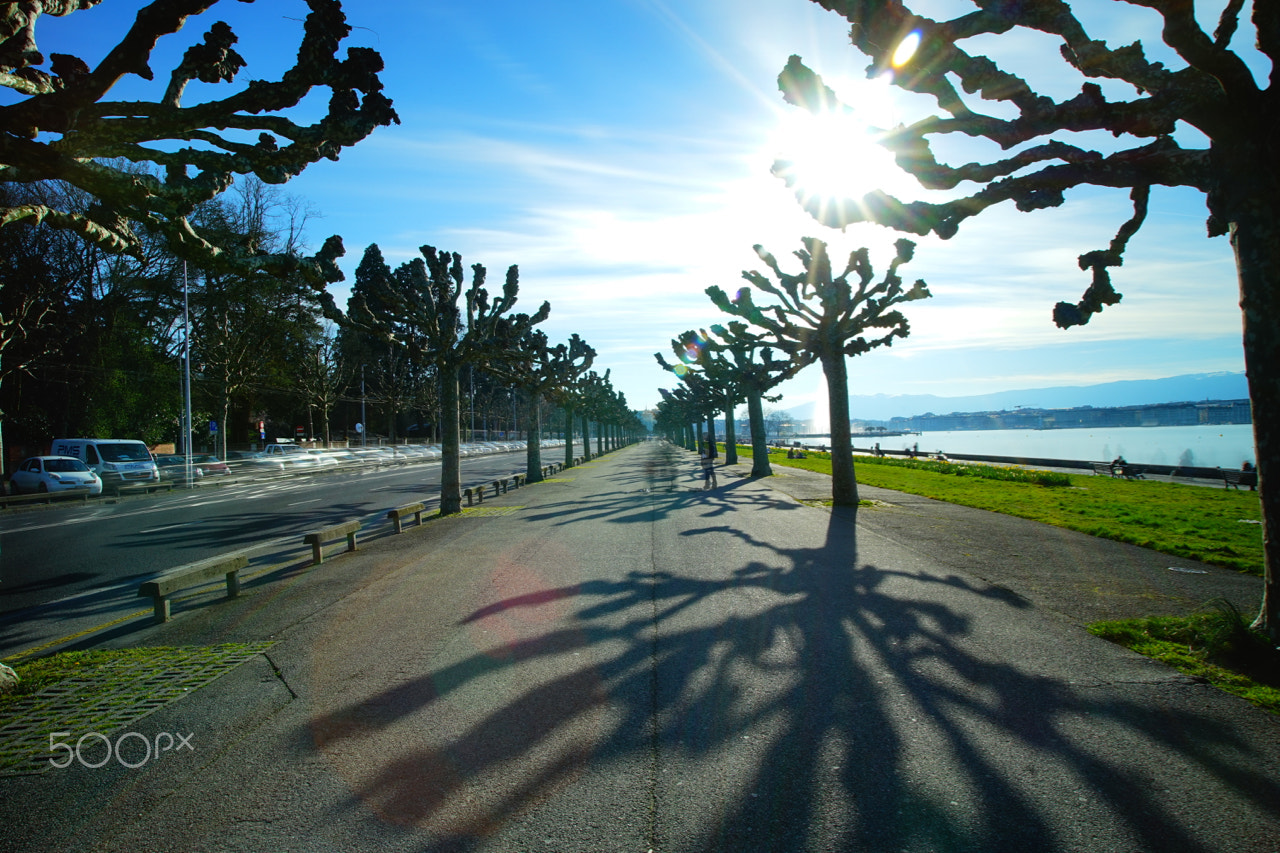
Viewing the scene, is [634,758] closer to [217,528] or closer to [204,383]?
[217,528]

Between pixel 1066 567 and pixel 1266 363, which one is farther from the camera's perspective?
pixel 1066 567

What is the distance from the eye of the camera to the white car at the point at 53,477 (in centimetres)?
2481

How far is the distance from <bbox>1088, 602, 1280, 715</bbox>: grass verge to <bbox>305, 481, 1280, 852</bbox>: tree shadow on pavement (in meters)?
0.77

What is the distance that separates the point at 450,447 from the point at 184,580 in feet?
32.5

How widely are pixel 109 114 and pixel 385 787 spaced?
562cm

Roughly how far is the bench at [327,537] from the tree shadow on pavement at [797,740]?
499cm

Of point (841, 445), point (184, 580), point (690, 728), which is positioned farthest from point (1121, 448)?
point (184, 580)

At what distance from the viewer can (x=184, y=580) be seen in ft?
24.6

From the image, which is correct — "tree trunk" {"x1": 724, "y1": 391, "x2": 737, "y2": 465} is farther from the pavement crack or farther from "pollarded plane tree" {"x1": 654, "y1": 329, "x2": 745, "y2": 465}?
the pavement crack

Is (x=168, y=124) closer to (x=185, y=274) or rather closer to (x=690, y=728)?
(x=690, y=728)

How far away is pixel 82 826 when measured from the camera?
342 cm

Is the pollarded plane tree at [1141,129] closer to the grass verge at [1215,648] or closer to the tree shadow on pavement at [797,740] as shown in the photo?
the grass verge at [1215,648]

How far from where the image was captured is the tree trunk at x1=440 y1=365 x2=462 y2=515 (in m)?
17.0

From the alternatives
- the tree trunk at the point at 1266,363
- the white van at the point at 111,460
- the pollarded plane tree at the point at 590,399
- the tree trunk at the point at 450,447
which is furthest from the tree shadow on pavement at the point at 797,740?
the pollarded plane tree at the point at 590,399
